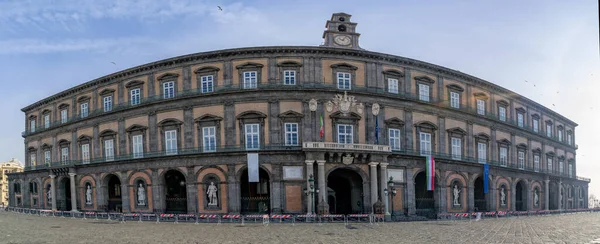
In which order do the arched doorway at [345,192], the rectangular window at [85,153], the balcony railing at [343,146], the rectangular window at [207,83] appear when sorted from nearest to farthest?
1. the balcony railing at [343,146]
2. the rectangular window at [207,83]
3. the arched doorway at [345,192]
4. the rectangular window at [85,153]

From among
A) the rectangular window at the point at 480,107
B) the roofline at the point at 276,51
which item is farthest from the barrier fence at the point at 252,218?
the roofline at the point at 276,51

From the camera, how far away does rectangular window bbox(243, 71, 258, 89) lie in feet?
136

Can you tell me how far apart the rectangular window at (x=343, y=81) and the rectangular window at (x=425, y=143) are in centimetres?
923

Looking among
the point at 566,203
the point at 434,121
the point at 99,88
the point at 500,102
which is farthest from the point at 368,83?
the point at 566,203

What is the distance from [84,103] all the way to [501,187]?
159ft

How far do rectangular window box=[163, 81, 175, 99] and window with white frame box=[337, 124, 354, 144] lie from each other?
16.1m

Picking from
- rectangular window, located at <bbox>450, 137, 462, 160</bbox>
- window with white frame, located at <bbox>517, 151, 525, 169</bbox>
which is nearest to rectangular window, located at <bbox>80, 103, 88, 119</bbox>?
rectangular window, located at <bbox>450, 137, 462, 160</bbox>

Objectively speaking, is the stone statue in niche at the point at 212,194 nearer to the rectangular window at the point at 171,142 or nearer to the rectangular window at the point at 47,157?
the rectangular window at the point at 171,142

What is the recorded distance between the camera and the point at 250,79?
41.8 meters

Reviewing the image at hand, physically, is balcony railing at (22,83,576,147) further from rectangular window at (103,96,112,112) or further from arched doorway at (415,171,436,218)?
arched doorway at (415,171,436,218)

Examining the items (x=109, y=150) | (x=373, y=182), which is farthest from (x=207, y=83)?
(x=373, y=182)

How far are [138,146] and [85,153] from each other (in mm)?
9558

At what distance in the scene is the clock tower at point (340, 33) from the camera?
44.6 meters

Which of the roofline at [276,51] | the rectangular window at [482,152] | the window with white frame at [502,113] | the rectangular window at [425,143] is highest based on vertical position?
the roofline at [276,51]
